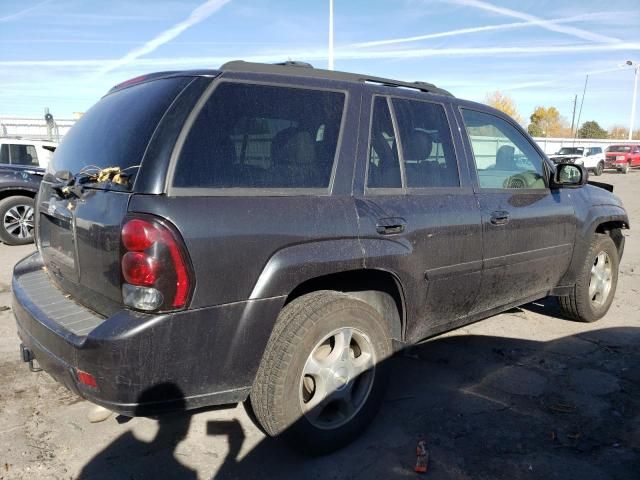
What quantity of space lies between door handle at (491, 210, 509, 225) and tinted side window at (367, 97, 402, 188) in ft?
2.81

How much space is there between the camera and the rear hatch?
2305 mm

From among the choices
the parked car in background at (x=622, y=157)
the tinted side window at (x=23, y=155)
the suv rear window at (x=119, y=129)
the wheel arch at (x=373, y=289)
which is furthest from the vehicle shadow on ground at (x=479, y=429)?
the parked car in background at (x=622, y=157)

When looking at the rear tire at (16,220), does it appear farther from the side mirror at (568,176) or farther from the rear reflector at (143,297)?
the side mirror at (568,176)

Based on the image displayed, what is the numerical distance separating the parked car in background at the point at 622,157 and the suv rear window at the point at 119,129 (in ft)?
117

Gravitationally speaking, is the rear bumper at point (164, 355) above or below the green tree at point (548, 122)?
below

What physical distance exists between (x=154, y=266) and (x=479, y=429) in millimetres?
2133

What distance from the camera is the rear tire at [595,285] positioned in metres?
4.67

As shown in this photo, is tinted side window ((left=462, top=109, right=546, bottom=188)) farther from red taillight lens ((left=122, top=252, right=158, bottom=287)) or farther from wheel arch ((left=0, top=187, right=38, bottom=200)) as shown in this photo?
wheel arch ((left=0, top=187, right=38, bottom=200))

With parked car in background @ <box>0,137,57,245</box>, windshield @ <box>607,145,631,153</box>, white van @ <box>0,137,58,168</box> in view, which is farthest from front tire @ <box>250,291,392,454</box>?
windshield @ <box>607,145,631,153</box>

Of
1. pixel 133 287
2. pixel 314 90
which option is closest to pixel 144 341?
pixel 133 287

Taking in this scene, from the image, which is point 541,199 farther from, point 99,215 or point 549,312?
point 99,215

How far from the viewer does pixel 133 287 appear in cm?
219

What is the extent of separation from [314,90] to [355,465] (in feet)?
6.56

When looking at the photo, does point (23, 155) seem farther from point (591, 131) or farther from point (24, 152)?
point (591, 131)
